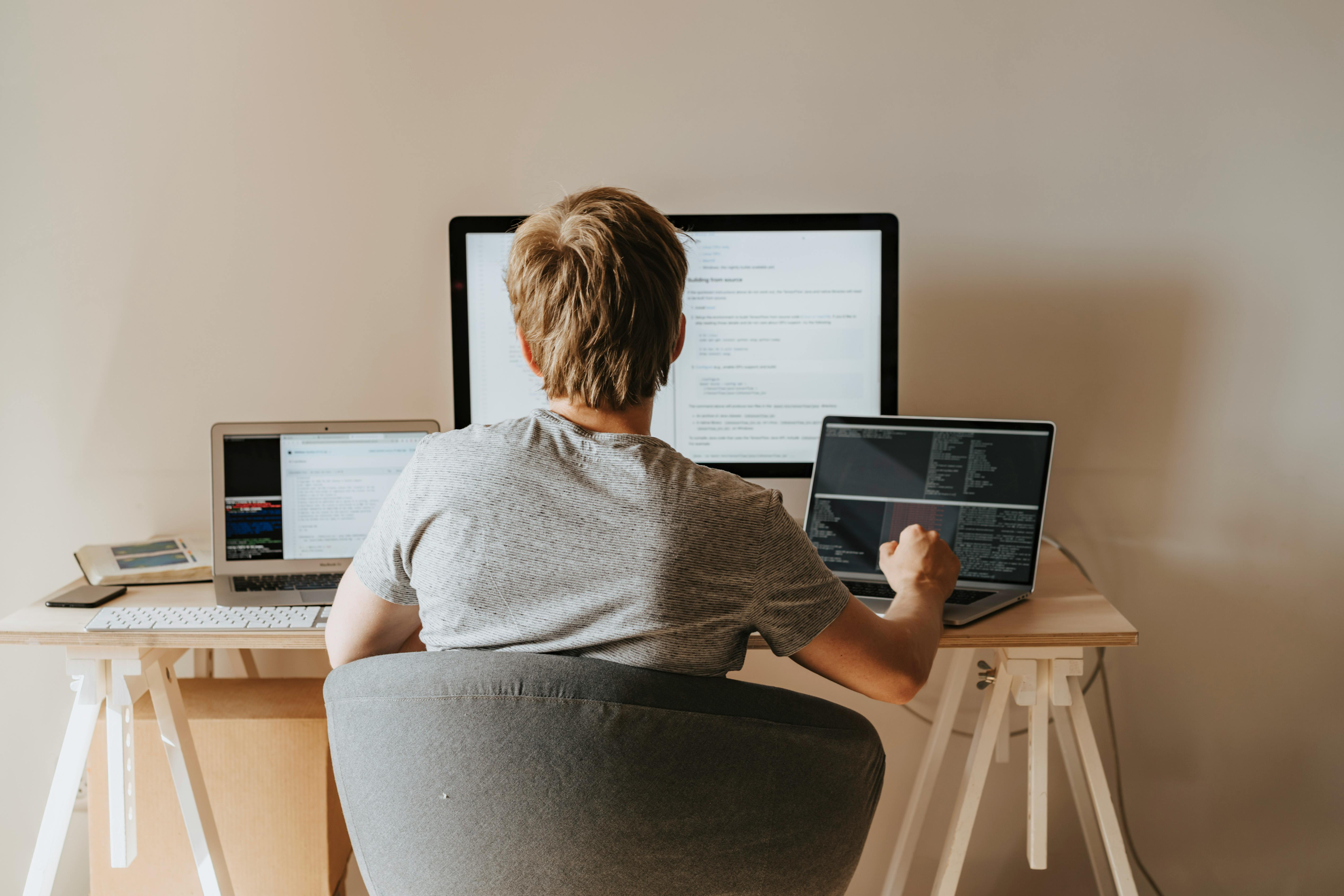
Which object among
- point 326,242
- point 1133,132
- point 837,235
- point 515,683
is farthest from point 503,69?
point 515,683

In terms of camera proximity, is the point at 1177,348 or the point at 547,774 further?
the point at 1177,348

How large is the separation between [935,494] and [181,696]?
4.05 feet

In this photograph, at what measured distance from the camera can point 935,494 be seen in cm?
139

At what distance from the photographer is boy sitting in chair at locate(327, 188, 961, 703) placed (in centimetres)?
72

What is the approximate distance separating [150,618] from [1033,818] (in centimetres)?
129

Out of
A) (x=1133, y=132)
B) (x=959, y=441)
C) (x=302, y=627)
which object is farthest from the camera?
(x=1133, y=132)

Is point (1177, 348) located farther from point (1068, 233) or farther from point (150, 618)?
point (150, 618)

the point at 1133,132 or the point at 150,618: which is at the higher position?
the point at 1133,132

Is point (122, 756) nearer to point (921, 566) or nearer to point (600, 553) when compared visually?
point (600, 553)

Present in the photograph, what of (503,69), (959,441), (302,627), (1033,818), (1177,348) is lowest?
(1033,818)

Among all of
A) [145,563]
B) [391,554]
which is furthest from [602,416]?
[145,563]

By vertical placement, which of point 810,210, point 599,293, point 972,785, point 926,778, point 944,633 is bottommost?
point 926,778

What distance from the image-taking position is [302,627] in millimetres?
1205

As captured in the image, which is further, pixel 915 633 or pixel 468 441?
pixel 915 633
